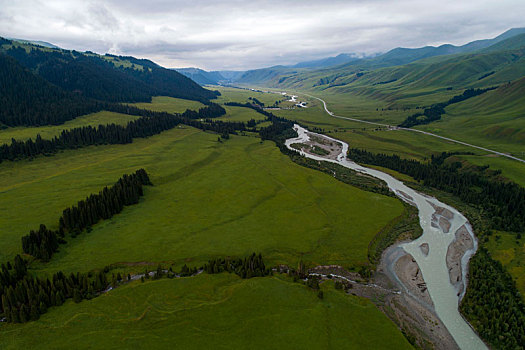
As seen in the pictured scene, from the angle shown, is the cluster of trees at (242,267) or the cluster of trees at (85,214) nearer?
the cluster of trees at (242,267)

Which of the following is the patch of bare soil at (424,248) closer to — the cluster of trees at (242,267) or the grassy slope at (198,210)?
the grassy slope at (198,210)

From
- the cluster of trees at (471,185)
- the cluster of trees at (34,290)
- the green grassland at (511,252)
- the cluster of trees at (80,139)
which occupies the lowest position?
the green grassland at (511,252)

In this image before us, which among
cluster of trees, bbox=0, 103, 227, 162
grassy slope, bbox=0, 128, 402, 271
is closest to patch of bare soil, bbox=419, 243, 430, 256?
grassy slope, bbox=0, 128, 402, 271

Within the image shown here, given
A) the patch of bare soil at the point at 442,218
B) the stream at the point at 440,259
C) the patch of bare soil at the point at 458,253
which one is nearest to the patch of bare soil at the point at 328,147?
the stream at the point at 440,259

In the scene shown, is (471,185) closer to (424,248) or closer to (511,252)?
(511,252)

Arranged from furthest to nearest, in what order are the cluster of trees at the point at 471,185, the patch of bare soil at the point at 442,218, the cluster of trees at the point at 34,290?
the cluster of trees at the point at 471,185 → the patch of bare soil at the point at 442,218 → the cluster of trees at the point at 34,290

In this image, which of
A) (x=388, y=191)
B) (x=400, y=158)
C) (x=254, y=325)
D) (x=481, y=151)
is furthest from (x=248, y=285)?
(x=481, y=151)

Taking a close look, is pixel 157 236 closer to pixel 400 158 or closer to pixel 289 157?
pixel 289 157

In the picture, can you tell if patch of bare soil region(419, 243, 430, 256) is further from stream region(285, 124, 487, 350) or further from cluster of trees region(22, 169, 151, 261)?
cluster of trees region(22, 169, 151, 261)
